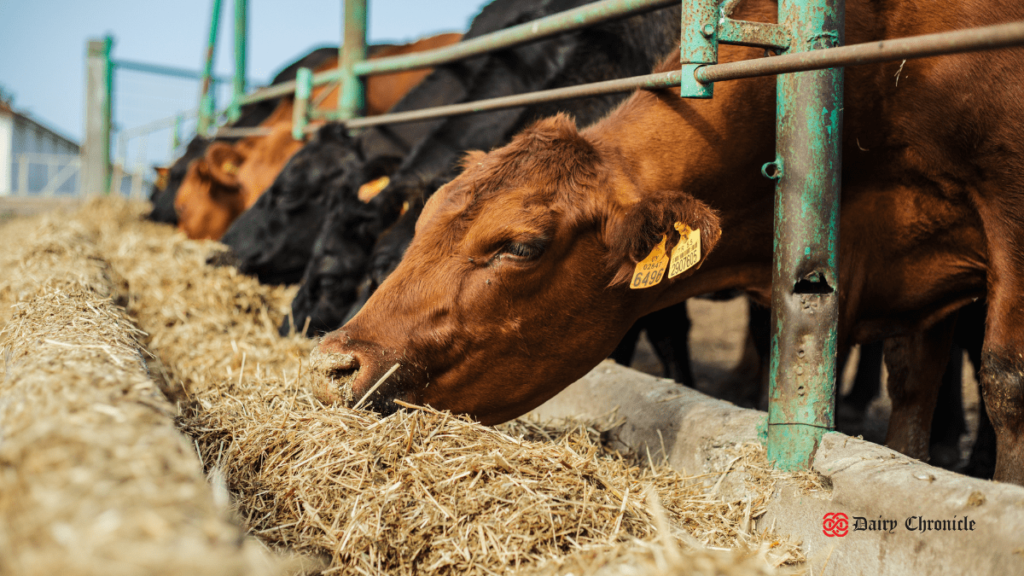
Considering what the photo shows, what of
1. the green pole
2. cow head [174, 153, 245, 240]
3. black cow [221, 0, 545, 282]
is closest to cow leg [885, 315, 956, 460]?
black cow [221, 0, 545, 282]

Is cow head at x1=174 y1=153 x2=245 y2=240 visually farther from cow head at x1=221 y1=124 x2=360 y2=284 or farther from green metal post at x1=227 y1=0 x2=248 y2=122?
green metal post at x1=227 y1=0 x2=248 y2=122

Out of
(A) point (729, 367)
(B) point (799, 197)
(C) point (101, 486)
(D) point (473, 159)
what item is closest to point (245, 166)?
(A) point (729, 367)

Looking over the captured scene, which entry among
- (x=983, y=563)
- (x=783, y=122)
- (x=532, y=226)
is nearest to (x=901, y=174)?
(x=783, y=122)

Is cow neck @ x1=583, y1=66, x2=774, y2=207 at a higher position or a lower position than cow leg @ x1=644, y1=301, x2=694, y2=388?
higher

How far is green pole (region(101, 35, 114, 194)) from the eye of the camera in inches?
500

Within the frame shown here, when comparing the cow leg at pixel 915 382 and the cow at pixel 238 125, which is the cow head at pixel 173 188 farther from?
the cow leg at pixel 915 382

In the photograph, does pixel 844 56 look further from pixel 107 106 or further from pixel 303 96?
pixel 107 106

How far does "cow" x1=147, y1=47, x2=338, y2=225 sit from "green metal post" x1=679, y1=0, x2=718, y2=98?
831cm

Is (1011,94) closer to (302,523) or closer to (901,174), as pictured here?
(901,174)

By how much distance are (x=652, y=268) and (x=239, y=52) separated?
9.69m

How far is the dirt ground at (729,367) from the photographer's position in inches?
172

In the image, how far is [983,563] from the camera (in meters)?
1.37

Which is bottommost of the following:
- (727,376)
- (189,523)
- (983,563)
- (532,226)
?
(727,376)

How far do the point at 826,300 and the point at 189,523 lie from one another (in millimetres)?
1781
